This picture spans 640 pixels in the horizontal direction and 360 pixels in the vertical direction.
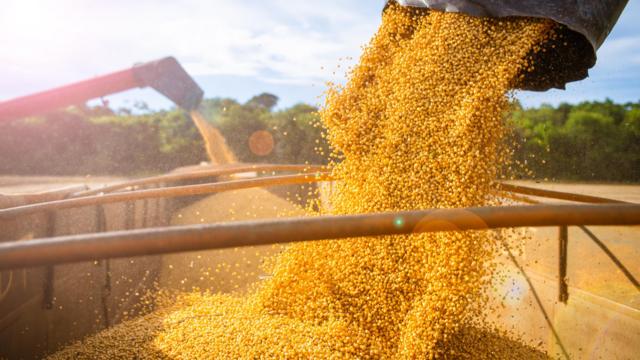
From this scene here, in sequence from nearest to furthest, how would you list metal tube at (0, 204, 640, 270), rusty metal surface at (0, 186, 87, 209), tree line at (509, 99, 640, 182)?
1. metal tube at (0, 204, 640, 270)
2. rusty metal surface at (0, 186, 87, 209)
3. tree line at (509, 99, 640, 182)

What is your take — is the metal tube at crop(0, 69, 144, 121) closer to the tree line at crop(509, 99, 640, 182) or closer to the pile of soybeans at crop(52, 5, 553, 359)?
the pile of soybeans at crop(52, 5, 553, 359)

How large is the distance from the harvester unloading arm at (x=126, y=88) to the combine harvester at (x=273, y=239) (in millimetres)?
1511

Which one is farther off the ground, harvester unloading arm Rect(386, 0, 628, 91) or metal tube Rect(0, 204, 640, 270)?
harvester unloading arm Rect(386, 0, 628, 91)

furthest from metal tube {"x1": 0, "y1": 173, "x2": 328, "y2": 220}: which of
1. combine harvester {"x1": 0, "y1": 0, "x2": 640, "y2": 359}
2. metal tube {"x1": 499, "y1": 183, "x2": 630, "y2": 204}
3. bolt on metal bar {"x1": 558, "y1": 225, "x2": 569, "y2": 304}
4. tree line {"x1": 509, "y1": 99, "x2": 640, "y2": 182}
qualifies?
tree line {"x1": 509, "y1": 99, "x2": 640, "y2": 182}

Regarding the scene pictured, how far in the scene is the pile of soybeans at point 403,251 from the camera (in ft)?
6.51

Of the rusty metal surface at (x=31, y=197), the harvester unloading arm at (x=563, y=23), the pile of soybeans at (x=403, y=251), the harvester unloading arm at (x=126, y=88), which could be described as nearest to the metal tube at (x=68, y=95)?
the harvester unloading arm at (x=126, y=88)

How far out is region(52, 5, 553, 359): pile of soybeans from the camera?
6.51 feet

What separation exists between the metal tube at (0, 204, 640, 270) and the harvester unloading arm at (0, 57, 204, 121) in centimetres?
424

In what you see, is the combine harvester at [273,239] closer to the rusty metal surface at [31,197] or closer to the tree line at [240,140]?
the rusty metal surface at [31,197]

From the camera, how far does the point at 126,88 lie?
4.82 metres

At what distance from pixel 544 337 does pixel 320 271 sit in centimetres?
149

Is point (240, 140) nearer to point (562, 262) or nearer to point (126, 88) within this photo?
point (126, 88)

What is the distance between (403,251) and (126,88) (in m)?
4.04

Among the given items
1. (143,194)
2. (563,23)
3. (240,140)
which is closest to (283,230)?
(563,23)
